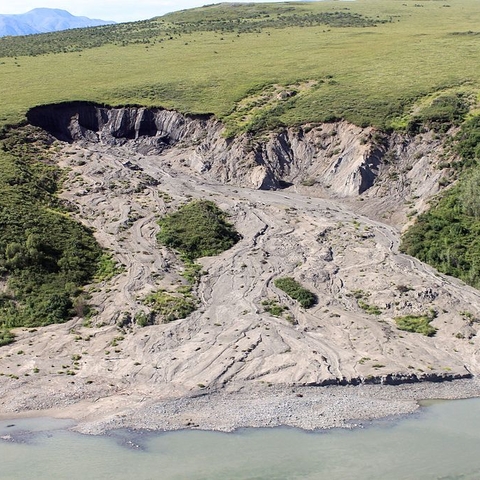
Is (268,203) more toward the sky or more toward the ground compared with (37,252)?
more toward the sky

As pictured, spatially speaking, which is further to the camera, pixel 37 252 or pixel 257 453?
pixel 37 252

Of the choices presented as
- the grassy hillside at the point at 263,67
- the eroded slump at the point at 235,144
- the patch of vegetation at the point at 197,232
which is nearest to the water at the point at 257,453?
the patch of vegetation at the point at 197,232

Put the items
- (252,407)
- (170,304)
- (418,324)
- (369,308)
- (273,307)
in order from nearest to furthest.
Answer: (252,407)
(418,324)
(273,307)
(369,308)
(170,304)

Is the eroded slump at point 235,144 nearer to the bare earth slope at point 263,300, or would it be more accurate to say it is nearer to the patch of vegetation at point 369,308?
the bare earth slope at point 263,300

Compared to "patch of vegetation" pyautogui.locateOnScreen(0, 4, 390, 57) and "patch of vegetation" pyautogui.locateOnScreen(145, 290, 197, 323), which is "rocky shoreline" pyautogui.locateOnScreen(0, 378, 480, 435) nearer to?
"patch of vegetation" pyautogui.locateOnScreen(145, 290, 197, 323)

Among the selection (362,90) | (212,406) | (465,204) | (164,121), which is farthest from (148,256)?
(362,90)

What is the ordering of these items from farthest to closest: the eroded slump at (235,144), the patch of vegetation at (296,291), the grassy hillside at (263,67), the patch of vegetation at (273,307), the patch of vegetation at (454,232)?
the grassy hillside at (263,67) → the eroded slump at (235,144) → the patch of vegetation at (454,232) → the patch of vegetation at (296,291) → the patch of vegetation at (273,307)

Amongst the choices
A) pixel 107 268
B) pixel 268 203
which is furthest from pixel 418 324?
pixel 268 203

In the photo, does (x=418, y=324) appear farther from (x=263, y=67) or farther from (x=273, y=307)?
(x=263, y=67)
